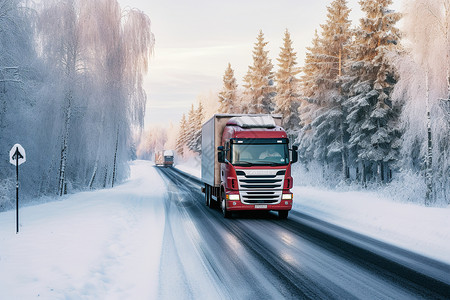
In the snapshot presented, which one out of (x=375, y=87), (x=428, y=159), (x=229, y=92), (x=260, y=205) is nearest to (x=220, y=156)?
(x=260, y=205)

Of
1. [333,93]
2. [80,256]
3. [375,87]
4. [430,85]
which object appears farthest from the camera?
[333,93]

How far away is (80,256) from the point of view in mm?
7203

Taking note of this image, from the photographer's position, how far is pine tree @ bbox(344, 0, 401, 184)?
22750 millimetres

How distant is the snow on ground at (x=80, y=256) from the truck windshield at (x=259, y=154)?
11.6 feet

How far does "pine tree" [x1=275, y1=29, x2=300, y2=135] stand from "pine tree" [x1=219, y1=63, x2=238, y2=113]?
11910mm

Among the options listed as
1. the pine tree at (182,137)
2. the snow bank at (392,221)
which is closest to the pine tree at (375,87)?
the snow bank at (392,221)

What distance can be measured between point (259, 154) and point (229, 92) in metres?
36.9

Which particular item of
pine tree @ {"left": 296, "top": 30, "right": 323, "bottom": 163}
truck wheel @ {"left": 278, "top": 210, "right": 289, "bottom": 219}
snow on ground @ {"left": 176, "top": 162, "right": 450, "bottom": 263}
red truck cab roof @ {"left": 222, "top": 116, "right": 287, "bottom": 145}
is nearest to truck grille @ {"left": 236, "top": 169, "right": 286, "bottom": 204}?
truck wheel @ {"left": 278, "top": 210, "right": 289, "bottom": 219}

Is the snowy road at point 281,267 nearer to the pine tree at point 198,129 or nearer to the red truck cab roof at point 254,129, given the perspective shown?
the red truck cab roof at point 254,129

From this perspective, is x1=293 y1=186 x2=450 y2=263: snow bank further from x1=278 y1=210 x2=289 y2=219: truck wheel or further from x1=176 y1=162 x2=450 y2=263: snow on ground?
x1=278 y1=210 x2=289 y2=219: truck wheel

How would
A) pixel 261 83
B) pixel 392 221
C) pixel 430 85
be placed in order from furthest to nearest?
pixel 261 83, pixel 430 85, pixel 392 221

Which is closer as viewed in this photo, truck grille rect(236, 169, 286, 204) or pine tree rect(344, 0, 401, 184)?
truck grille rect(236, 169, 286, 204)

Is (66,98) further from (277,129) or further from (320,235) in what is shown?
(320,235)

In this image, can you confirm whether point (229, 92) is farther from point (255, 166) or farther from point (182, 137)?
point (182, 137)
